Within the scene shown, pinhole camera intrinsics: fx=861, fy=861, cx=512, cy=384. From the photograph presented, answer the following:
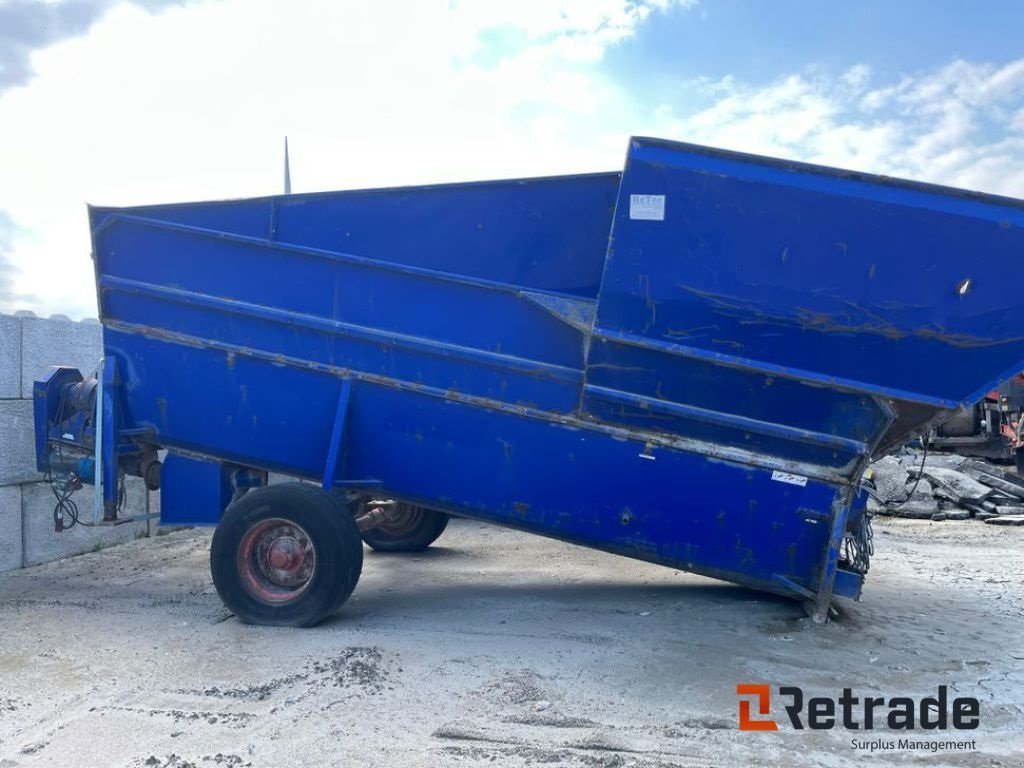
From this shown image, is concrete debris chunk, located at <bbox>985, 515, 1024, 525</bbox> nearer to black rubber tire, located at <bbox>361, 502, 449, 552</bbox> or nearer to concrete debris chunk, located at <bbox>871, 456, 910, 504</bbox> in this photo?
concrete debris chunk, located at <bbox>871, 456, 910, 504</bbox>

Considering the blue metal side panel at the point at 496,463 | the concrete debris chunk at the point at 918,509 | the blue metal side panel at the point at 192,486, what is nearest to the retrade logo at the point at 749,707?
the blue metal side panel at the point at 496,463

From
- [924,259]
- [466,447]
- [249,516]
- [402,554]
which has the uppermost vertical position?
[924,259]

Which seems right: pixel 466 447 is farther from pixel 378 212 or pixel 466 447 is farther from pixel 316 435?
pixel 378 212

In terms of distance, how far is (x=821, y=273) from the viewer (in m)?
4.68

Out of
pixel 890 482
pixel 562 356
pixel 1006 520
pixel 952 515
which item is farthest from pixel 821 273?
pixel 890 482

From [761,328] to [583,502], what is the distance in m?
1.46

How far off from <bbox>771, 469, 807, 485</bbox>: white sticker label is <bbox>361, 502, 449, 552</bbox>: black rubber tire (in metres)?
3.70

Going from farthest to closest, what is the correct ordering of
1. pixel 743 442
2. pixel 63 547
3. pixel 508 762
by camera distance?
pixel 63 547 < pixel 743 442 < pixel 508 762

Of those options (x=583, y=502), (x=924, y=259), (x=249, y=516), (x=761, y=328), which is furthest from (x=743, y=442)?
(x=249, y=516)

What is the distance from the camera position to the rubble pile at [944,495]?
11.0 meters

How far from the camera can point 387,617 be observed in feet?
18.1

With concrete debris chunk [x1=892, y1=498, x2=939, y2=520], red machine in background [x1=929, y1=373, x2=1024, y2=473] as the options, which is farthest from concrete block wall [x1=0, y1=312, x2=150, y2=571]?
red machine in background [x1=929, y1=373, x2=1024, y2=473]

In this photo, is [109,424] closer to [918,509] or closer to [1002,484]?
[918,509]

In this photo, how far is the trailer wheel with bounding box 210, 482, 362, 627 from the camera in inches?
201
